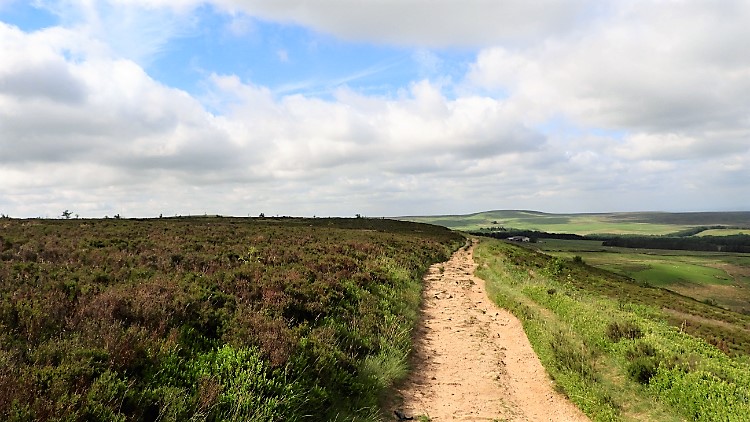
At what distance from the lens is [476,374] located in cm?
992

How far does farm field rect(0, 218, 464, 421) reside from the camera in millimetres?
5164

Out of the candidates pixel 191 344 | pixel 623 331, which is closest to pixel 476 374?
pixel 623 331

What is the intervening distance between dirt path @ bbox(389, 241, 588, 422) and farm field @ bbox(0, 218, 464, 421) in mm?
741

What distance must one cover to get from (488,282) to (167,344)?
61.8ft

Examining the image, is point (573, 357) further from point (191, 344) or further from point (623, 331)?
point (191, 344)

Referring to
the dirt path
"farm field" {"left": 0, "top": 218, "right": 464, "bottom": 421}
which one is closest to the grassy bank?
the dirt path

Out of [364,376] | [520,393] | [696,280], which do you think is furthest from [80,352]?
[696,280]

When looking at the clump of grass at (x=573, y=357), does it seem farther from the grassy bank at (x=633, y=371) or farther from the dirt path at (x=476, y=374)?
the dirt path at (x=476, y=374)

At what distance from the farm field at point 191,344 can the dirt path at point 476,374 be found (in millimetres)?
741

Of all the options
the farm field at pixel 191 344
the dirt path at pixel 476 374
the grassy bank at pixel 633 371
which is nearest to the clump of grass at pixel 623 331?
the grassy bank at pixel 633 371

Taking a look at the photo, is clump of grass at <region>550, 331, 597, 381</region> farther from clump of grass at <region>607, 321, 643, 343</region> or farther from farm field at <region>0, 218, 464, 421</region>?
farm field at <region>0, 218, 464, 421</region>

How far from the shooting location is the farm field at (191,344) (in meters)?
5.16

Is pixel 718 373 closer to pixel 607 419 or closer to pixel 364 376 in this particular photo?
pixel 607 419

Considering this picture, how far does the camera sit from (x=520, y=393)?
9094 millimetres
